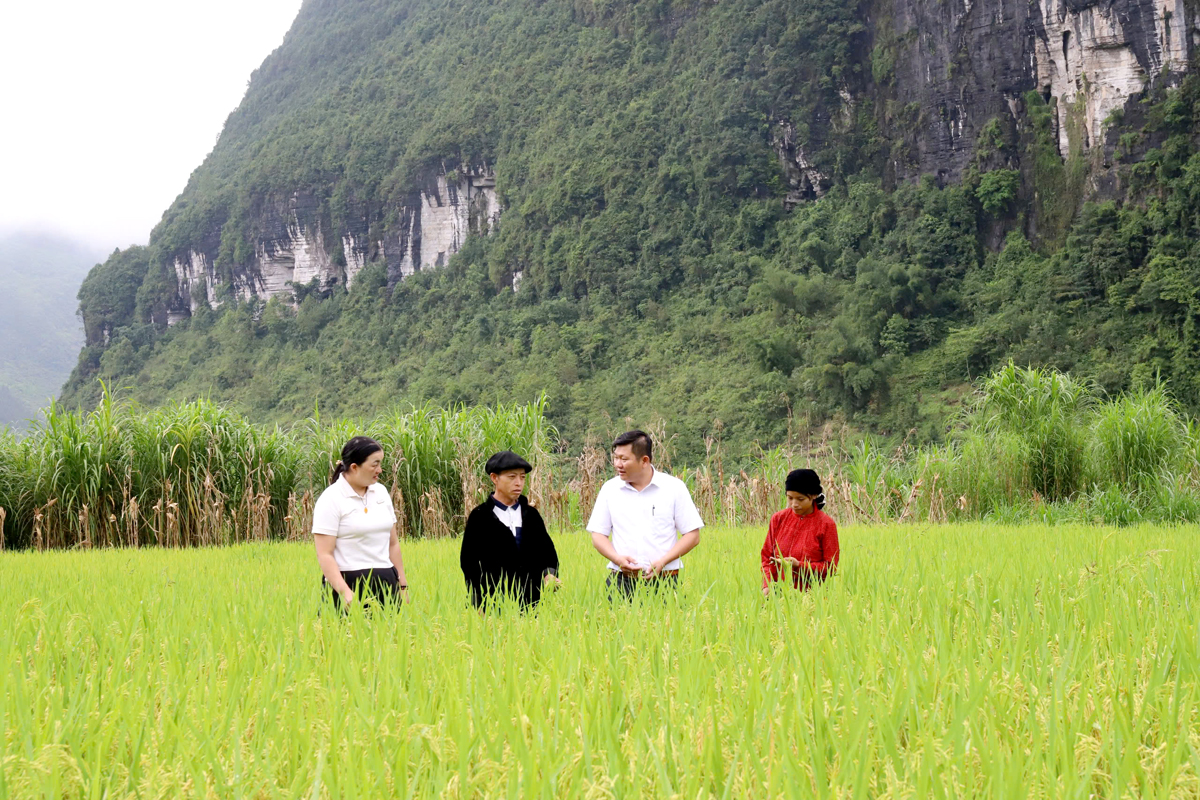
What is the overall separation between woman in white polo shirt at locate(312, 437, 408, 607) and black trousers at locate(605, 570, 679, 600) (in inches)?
38.1

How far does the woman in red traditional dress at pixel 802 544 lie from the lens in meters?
4.08

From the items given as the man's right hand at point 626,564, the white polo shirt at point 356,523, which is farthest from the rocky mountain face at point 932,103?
the white polo shirt at point 356,523

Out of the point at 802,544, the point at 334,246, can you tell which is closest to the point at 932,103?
the point at 334,246

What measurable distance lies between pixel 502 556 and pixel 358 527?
66cm

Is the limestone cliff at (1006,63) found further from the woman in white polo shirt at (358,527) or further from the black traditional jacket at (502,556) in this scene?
the woman in white polo shirt at (358,527)

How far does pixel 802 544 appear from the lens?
4168mm

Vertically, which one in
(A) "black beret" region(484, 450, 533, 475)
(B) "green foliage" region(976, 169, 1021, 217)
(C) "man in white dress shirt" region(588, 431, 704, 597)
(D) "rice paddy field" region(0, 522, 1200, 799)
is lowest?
(D) "rice paddy field" region(0, 522, 1200, 799)

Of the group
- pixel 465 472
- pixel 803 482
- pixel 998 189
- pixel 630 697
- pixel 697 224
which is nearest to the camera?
pixel 630 697

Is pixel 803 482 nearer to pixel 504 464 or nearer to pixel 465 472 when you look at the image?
pixel 504 464

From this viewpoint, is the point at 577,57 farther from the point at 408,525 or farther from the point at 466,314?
the point at 408,525

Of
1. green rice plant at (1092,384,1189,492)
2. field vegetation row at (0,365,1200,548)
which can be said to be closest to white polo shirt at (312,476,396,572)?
field vegetation row at (0,365,1200,548)

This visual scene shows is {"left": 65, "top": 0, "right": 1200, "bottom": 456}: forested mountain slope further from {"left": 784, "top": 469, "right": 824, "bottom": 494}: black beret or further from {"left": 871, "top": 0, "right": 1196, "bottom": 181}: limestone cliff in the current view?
{"left": 784, "top": 469, "right": 824, "bottom": 494}: black beret

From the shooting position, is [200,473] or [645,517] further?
[200,473]

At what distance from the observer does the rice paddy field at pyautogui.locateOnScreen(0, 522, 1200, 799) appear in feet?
5.84
